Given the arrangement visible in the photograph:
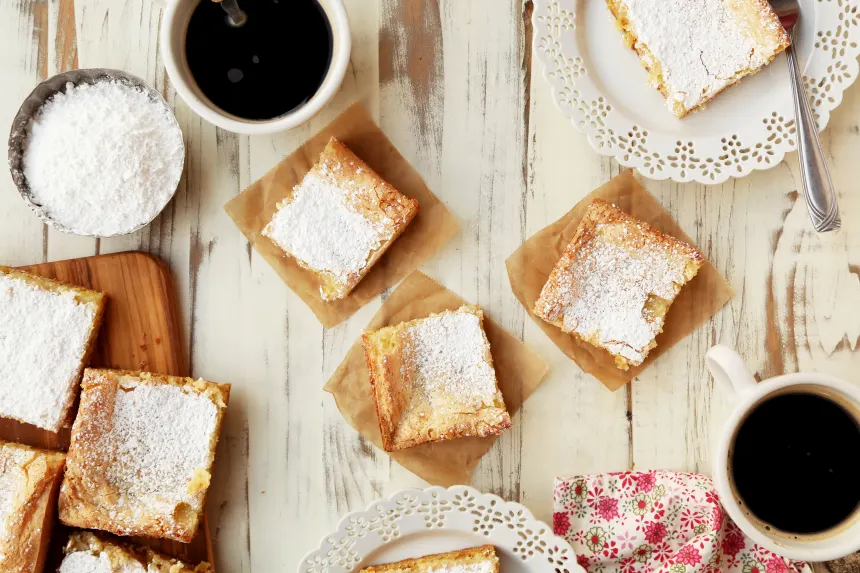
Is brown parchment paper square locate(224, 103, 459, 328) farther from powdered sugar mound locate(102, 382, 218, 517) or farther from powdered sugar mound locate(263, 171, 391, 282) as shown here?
powdered sugar mound locate(102, 382, 218, 517)

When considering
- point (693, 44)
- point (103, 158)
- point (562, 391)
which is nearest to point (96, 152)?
point (103, 158)

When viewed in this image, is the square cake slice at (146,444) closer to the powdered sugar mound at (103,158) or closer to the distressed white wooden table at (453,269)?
the distressed white wooden table at (453,269)

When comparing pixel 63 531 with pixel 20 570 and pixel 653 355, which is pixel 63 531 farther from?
pixel 653 355

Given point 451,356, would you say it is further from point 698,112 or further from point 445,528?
point 698,112

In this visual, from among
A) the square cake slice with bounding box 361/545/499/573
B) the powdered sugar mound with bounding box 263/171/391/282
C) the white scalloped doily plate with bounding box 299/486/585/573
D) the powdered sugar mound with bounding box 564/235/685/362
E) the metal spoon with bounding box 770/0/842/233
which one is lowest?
the square cake slice with bounding box 361/545/499/573

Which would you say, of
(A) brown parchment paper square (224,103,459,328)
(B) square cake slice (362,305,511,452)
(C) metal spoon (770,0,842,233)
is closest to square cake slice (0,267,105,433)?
(A) brown parchment paper square (224,103,459,328)

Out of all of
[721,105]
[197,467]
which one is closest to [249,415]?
[197,467]
